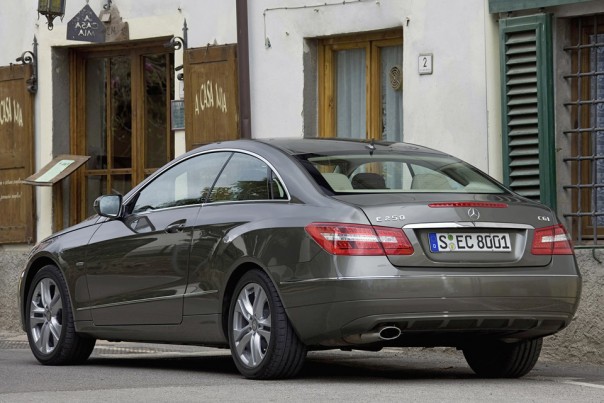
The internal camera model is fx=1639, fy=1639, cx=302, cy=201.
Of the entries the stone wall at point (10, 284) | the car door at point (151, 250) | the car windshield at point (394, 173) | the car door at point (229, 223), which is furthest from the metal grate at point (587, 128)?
the stone wall at point (10, 284)

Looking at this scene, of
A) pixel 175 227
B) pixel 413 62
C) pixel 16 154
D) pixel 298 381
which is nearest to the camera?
pixel 298 381

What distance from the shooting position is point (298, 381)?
9.00m

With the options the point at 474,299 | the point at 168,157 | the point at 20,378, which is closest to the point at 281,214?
the point at 474,299

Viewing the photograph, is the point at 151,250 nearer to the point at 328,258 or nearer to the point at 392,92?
the point at 328,258

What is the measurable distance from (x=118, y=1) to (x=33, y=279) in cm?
612

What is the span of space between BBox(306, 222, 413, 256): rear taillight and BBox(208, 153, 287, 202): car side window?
2.35ft

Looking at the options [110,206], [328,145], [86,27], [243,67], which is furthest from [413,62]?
[328,145]

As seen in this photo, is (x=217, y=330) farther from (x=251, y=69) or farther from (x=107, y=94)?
(x=107, y=94)

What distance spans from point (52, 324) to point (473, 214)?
361cm

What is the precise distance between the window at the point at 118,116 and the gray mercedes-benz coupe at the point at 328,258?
6.70m

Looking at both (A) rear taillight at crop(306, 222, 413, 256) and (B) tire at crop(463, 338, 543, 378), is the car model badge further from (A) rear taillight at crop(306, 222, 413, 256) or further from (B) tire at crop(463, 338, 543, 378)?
(B) tire at crop(463, 338, 543, 378)

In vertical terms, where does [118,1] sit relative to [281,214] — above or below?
above

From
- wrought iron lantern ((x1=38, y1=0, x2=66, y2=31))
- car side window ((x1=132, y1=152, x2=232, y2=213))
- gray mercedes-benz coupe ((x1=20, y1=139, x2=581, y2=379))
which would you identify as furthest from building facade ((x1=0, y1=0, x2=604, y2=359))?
car side window ((x1=132, y1=152, x2=232, y2=213))

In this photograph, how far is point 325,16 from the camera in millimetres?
14992
